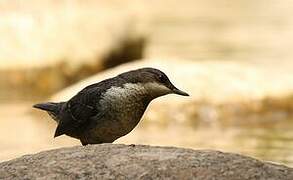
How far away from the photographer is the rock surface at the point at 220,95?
39.7ft

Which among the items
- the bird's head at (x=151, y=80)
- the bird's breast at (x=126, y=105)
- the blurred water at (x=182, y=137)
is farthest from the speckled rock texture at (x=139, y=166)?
the blurred water at (x=182, y=137)

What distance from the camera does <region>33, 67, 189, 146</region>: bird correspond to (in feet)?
18.1

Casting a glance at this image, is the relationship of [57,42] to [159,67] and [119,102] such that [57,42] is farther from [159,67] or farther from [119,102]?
[119,102]

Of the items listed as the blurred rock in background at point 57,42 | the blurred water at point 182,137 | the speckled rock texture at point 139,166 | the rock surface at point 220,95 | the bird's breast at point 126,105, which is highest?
the blurred rock in background at point 57,42

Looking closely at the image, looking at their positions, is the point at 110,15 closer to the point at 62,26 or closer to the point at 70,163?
the point at 62,26

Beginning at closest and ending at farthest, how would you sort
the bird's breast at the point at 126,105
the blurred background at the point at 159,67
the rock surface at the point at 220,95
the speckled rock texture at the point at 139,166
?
1. the speckled rock texture at the point at 139,166
2. the bird's breast at the point at 126,105
3. the blurred background at the point at 159,67
4. the rock surface at the point at 220,95

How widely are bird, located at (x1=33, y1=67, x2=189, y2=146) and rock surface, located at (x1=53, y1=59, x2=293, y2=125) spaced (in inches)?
244

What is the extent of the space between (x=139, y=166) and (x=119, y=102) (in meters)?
0.60

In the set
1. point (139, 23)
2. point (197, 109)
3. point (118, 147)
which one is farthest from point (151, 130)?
point (118, 147)

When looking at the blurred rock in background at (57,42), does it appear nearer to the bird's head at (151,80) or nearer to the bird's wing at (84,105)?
the bird's wing at (84,105)

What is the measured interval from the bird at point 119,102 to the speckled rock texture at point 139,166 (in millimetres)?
266

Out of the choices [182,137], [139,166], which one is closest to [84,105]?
[139,166]

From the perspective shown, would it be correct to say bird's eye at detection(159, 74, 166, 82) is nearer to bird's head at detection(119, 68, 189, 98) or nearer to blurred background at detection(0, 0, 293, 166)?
bird's head at detection(119, 68, 189, 98)

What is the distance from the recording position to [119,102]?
18.2ft
